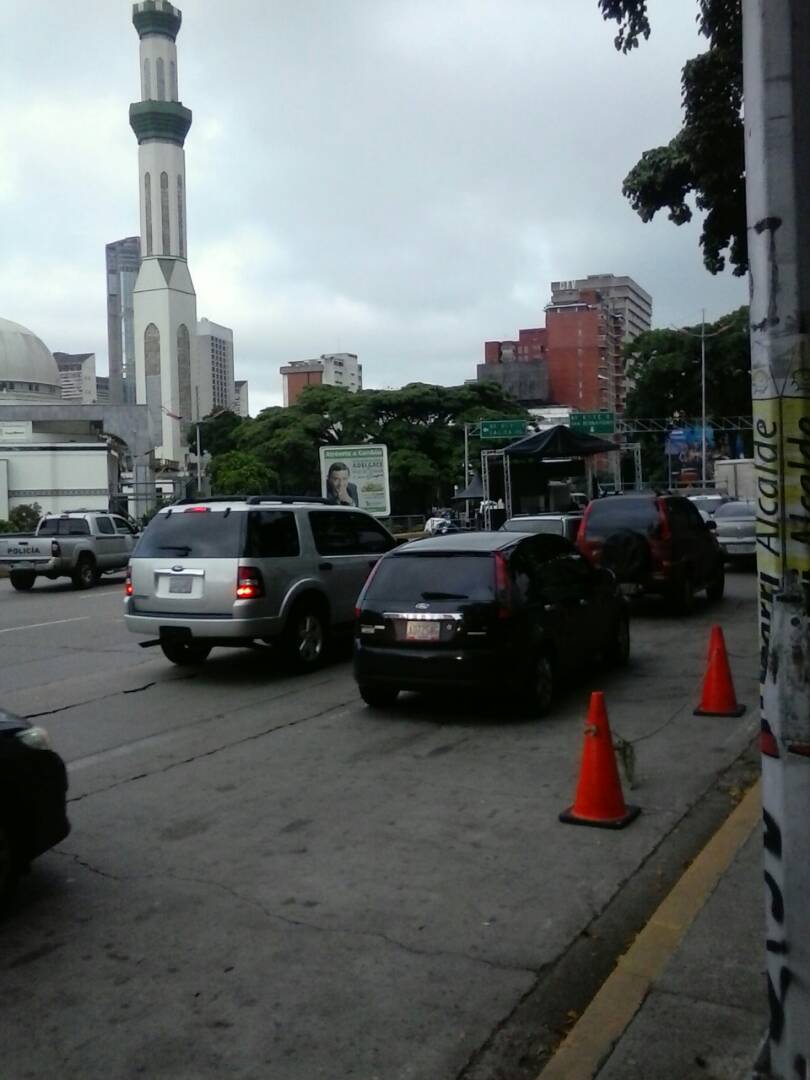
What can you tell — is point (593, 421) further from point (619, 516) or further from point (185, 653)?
point (185, 653)

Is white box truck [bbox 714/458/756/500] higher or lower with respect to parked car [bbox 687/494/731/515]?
higher

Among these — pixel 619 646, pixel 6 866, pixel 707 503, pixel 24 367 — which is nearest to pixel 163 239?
pixel 24 367

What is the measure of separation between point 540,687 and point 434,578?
4.28 ft

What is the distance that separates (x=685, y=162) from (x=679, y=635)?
6.17 meters

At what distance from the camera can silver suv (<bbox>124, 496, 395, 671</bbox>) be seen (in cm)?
1155

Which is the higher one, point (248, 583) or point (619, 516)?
point (619, 516)

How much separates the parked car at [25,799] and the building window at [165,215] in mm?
123462

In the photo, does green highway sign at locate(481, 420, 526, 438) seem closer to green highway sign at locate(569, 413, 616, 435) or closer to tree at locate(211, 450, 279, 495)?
green highway sign at locate(569, 413, 616, 435)

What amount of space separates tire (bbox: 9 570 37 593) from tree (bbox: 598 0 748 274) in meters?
16.2

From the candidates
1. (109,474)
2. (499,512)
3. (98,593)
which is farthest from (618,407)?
(98,593)

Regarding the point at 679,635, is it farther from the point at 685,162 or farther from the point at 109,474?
the point at 109,474

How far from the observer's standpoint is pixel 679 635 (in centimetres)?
1467

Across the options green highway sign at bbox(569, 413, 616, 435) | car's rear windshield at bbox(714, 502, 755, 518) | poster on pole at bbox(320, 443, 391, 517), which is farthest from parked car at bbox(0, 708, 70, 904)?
green highway sign at bbox(569, 413, 616, 435)

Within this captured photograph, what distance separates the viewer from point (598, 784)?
6594mm
